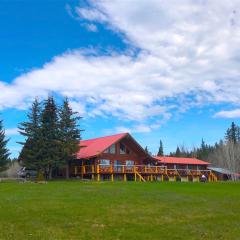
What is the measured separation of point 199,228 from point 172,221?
4.75ft

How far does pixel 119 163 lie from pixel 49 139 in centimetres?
1272

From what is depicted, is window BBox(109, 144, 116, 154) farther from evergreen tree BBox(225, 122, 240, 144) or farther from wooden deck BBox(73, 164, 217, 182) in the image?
evergreen tree BBox(225, 122, 240, 144)

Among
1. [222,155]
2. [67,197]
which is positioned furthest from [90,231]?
[222,155]

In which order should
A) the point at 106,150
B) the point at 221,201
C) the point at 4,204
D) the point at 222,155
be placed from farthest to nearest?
the point at 222,155
the point at 106,150
the point at 221,201
the point at 4,204

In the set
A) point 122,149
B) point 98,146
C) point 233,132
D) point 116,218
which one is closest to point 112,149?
point 98,146

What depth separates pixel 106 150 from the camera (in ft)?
197

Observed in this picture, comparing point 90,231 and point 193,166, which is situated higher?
point 193,166

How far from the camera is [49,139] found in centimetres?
5256

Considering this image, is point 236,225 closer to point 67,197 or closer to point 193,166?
point 67,197

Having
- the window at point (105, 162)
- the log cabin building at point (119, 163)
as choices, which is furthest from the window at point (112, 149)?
the window at point (105, 162)

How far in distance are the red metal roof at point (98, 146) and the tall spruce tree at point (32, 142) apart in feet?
25.8

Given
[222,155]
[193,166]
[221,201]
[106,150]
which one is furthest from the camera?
[222,155]

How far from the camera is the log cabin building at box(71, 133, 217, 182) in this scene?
56.7 meters

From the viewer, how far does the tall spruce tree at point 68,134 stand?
5334 centimetres
